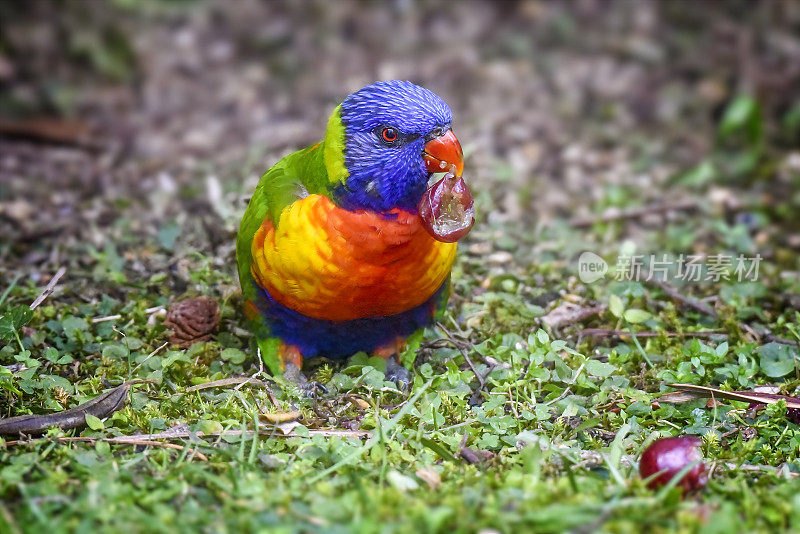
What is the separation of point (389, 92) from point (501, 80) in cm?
388

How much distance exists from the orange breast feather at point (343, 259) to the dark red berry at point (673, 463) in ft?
3.58

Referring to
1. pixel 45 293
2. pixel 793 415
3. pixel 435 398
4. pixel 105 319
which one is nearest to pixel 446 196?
pixel 435 398

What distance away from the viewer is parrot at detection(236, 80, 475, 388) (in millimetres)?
3109

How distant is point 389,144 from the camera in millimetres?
3109

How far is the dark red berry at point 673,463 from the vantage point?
9.00ft

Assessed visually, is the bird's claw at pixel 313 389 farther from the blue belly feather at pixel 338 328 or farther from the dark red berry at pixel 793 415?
the dark red berry at pixel 793 415

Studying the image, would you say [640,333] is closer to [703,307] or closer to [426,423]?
[703,307]

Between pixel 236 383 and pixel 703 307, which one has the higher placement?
pixel 703 307

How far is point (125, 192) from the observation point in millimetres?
5523

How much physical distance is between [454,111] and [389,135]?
3.51 m

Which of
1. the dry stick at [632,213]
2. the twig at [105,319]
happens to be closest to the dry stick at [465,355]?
the twig at [105,319]

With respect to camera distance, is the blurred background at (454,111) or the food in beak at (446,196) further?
the blurred background at (454,111)

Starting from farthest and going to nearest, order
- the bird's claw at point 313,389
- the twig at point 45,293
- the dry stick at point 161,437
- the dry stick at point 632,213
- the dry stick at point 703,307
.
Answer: the dry stick at point 632,213 < the dry stick at point 703,307 < the twig at point 45,293 < the bird's claw at point 313,389 < the dry stick at point 161,437

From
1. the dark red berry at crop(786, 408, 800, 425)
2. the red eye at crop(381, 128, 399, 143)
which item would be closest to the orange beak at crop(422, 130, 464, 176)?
the red eye at crop(381, 128, 399, 143)
